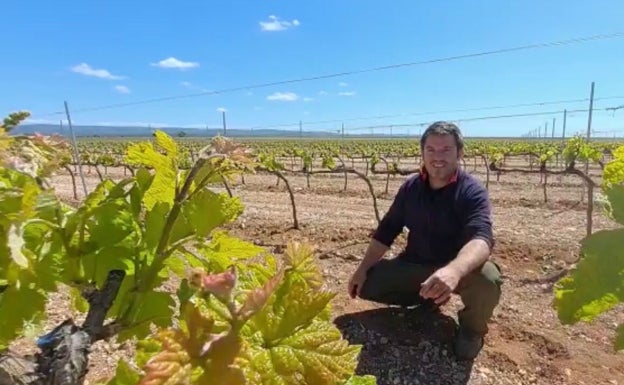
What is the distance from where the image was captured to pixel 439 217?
12.4 feet

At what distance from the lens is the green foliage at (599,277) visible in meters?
1.08

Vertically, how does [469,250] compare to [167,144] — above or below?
below

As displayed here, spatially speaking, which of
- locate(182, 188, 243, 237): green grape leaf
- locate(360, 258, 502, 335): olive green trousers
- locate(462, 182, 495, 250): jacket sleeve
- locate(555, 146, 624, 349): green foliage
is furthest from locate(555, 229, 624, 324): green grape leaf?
locate(360, 258, 502, 335): olive green trousers

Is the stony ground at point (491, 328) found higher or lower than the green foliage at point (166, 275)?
lower

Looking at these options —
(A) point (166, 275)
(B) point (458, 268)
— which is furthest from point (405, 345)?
(A) point (166, 275)

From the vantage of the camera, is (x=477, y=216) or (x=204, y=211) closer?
(x=204, y=211)

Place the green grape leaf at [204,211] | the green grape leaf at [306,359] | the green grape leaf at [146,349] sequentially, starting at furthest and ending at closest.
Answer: the green grape leaf at [204,211] < the green grape leaf at [146,349] < the green grape leaf at [306,359]

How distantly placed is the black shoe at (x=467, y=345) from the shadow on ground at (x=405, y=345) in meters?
0.08

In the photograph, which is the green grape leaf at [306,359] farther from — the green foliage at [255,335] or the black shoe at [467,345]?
the black shoe at [467,345]

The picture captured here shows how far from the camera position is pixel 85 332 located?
0.86 metres

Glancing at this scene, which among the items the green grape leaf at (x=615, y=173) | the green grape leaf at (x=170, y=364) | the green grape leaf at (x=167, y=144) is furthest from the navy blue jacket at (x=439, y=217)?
the green grape leaf at (x=170, y=364)

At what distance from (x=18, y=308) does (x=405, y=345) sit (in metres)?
3.27

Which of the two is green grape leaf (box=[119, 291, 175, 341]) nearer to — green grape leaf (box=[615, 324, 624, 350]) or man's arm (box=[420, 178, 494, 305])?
green grape leaf (box=[615, 324, 624, 350])

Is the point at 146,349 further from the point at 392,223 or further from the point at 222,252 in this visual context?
the point at 392,223
